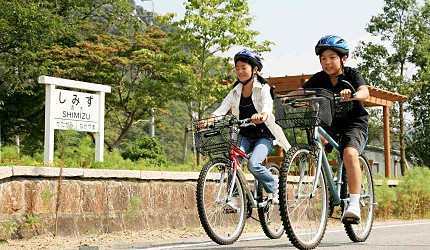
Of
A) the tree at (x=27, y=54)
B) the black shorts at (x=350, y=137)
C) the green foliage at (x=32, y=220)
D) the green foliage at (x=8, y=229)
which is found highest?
the tree at (x=27, y=54)

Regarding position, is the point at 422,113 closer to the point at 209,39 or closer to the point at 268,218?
the point at 209,39

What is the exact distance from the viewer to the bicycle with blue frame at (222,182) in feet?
21.3

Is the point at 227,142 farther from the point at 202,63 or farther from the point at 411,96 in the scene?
the point at 411,96

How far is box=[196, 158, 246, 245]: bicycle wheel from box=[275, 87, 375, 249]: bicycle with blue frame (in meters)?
0.53

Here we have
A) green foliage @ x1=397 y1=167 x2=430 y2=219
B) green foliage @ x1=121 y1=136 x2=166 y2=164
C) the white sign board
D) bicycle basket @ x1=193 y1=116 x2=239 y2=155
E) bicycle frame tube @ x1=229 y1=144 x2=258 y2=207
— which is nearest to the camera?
bicycle basket @ x1=193 y1=116 x2=239 y2=155

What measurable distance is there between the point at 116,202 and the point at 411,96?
3287 centimetres

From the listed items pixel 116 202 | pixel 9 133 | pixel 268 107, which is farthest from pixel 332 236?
pixel 9 133

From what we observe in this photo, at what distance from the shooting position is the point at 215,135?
659 cm

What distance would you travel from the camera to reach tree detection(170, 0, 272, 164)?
2905cm

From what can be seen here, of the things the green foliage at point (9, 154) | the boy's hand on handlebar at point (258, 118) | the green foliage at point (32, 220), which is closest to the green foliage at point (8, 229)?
the green foliage at point (32, 220)

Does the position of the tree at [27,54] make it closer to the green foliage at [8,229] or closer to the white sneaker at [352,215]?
the green foliage at [8,229]

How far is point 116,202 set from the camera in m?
9.16

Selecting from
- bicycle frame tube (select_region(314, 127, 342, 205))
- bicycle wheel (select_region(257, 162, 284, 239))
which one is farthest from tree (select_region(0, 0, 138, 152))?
bicycle frame tube (select_region(314, 127, 342, 205))

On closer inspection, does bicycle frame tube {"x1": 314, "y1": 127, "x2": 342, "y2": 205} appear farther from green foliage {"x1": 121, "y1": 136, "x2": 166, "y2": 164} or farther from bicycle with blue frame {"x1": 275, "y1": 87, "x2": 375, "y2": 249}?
green foliage {"x1": 121, "y1": 136, "x2": 166, "y2": 164}
